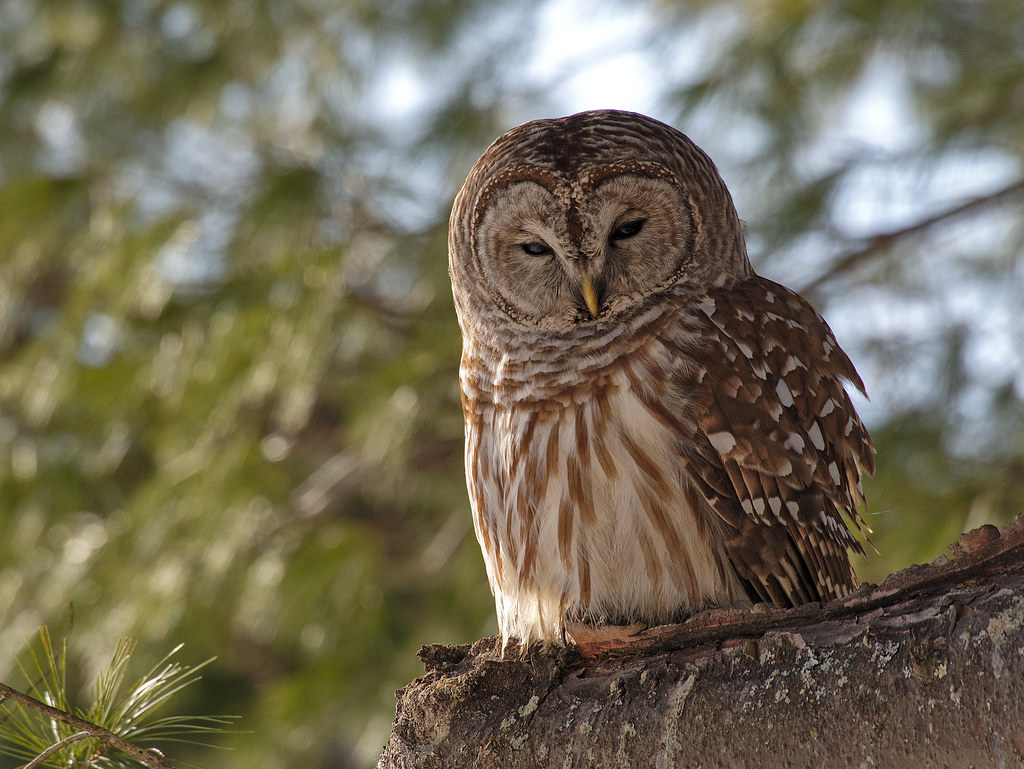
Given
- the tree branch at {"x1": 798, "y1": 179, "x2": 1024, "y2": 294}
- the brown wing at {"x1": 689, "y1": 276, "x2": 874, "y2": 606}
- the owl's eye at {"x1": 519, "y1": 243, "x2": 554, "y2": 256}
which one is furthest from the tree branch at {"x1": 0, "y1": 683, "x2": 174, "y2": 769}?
the tree branch at {"x1": 798, "y1": 179, "x2": 1024, "y2": 294}

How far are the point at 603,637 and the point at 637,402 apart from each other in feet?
1.91

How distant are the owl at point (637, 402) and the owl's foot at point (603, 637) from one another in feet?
1.18

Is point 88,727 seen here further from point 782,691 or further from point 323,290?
point 323,290

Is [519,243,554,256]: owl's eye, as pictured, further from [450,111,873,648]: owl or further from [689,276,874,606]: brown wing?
[689,276,874,606]: brown wing

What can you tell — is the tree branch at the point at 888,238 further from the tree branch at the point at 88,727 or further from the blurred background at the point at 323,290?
the tree branch at the point at 88,727

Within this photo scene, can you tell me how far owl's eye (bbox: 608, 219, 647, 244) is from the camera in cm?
259

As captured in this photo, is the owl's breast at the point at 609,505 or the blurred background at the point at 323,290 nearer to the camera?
the owl's breast at the point at 609,505

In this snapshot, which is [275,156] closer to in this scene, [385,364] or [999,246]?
[385,364]

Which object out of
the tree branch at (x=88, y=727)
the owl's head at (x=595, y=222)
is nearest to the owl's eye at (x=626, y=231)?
the owl's head at (x=595, y=222)

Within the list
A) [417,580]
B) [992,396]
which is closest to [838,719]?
[992,396]

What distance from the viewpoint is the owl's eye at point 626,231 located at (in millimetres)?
2592

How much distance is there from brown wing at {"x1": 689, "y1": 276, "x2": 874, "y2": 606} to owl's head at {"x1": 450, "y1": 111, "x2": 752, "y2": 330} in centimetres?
15

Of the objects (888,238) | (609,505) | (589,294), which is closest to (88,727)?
(609,505)

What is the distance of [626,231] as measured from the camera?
2600mm
